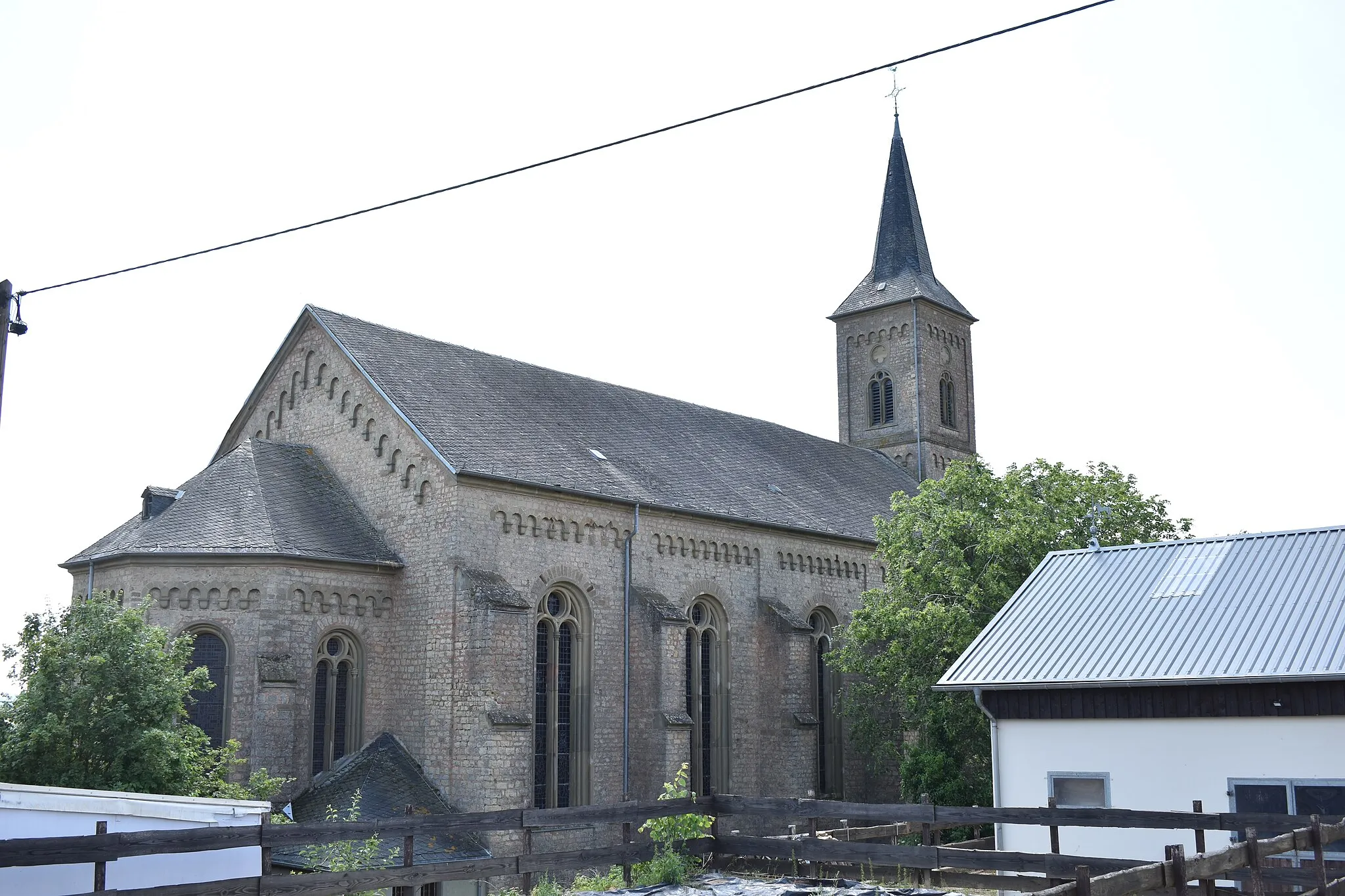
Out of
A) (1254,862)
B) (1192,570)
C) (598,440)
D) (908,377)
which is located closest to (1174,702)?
(1192,570)

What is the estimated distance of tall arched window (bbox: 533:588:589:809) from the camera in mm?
27297

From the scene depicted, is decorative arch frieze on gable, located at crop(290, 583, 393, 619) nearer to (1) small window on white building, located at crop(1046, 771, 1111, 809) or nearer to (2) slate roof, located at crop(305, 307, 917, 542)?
(2) slate roof, located at crop(305, 307, 917, 542)

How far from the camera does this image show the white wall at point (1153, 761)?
57.6ft

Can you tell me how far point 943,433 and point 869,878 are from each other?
35.7 meters

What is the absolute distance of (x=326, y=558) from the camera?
25.5 m

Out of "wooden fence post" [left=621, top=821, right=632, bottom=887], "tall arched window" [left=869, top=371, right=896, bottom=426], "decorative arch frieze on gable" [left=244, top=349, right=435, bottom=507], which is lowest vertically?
"wooden fence post" [left=621, top=821, right=632, bottom=887]

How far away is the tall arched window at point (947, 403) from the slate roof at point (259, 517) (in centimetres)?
2823

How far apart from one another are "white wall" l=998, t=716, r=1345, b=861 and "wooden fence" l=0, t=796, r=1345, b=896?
354 centimetres

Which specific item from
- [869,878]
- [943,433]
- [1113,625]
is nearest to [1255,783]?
[1113,625]

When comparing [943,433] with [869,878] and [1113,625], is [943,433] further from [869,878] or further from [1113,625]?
[869,878]

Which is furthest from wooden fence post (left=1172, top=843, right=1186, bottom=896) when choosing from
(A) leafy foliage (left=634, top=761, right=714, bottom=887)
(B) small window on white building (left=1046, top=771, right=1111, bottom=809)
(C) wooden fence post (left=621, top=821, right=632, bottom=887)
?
(B) small window on white building (left=1046, top=771, right=1111, bottom=809)

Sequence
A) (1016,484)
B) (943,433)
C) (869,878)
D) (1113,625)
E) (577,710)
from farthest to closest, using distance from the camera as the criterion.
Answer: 1. (943,433)
2. (1016,484)
3. (577,710)
4. (1113,625)
5. (869,878)

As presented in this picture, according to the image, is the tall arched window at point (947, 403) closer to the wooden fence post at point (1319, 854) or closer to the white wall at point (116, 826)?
the white wall at point (116, 826)

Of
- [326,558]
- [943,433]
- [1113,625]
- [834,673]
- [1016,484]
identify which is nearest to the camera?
[1113,625]
